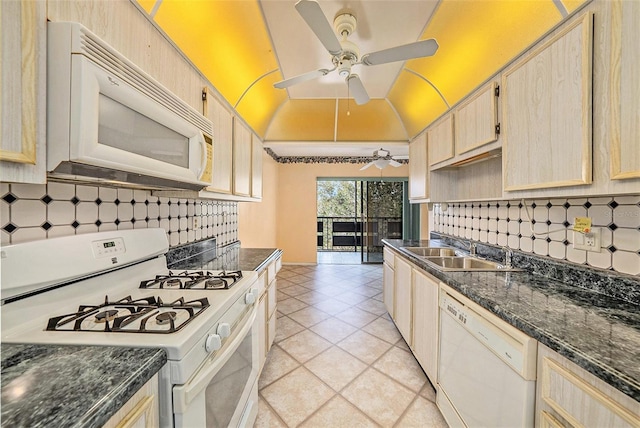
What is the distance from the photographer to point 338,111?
3285mm

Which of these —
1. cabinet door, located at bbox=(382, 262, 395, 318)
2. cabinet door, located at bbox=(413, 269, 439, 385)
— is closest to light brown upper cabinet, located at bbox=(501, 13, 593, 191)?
cabinet door, located at bbox=(413, 269, 439, 385)

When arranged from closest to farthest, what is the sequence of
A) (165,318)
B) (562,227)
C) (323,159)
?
(165,318) < (562,227) < (323,159)

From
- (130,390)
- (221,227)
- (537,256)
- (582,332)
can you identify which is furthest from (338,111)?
(130,390)

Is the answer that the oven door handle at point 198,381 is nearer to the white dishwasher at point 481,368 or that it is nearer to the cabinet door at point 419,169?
the white dishwasher at point 481,368

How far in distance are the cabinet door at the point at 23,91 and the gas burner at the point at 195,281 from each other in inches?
28.1

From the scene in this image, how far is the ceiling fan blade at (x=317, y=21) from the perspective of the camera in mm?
1209

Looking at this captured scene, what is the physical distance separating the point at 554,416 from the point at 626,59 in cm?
126

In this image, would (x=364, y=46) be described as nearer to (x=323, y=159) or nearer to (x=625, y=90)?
(x=625, y=90)

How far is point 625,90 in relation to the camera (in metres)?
0.92

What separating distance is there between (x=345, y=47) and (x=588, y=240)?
1.81 m

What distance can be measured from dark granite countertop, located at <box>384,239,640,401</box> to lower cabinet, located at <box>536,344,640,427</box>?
0.05 m

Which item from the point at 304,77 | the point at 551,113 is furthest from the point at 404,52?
the point at 551,113

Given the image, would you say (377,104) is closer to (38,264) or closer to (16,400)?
(38,264)

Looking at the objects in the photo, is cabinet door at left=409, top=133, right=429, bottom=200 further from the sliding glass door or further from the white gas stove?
the sliding glass door
